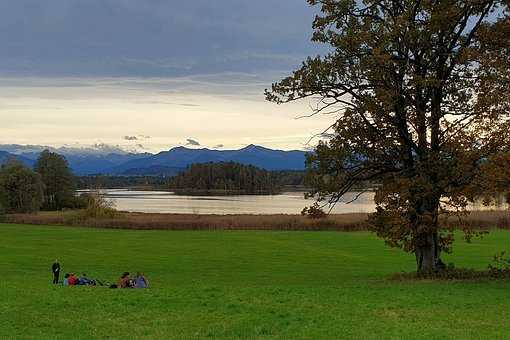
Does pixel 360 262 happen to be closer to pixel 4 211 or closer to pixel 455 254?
pixel 455 254

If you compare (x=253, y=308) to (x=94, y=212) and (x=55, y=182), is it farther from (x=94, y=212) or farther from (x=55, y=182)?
(x=55, y=182)

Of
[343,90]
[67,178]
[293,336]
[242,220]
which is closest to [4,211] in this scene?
[67,178]

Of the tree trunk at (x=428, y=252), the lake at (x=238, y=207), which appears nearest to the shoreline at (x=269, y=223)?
the lake at (x=238, y=207)

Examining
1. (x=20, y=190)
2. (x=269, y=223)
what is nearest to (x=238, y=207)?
(x=20, y=190)

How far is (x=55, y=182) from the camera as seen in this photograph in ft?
382

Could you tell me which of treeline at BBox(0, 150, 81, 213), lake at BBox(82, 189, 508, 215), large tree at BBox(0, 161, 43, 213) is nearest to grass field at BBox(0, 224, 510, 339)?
lake at BBox(82, 189, 508, 215)

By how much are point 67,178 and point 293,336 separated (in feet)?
373

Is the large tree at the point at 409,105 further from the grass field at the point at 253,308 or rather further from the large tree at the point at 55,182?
the large tree at the point at 55,182

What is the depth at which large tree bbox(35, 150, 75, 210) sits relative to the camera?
116312 mm

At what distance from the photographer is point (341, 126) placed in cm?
2269

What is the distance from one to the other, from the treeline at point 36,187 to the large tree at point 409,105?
8061 centimetres

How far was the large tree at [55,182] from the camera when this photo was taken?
11631 centimetres

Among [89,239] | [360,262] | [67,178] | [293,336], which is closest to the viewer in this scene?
[293,336]

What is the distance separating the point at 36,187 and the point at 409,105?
89.5m
